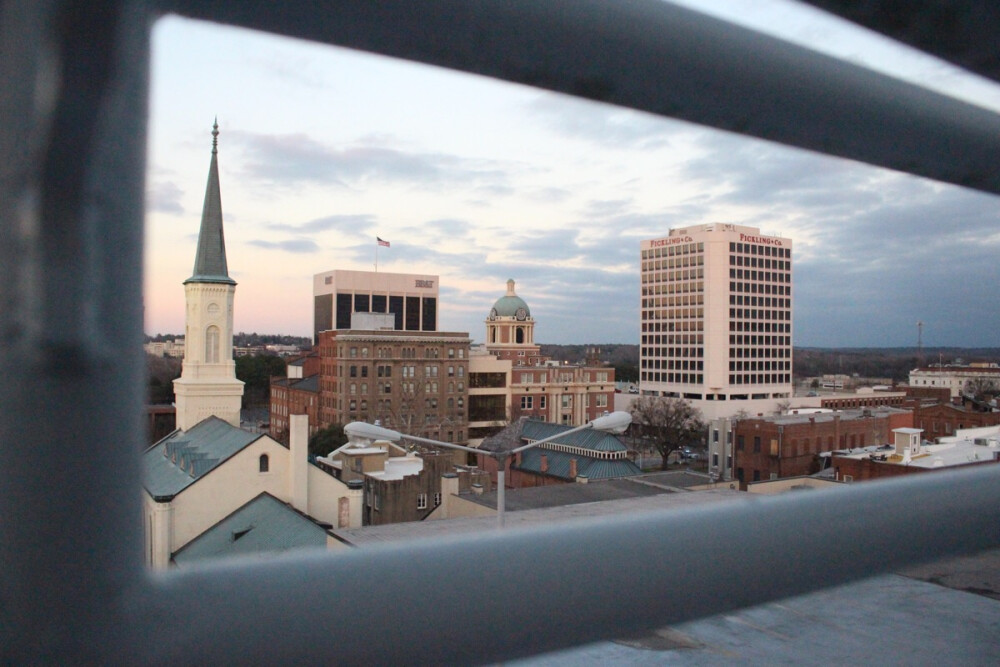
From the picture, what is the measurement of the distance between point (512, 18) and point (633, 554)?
0.75ft

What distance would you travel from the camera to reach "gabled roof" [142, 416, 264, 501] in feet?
45.8

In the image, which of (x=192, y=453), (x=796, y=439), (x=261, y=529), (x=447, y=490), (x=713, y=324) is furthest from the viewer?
(x=713, y=324)

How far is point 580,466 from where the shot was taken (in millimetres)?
20828

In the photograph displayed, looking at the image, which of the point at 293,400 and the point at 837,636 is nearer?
the point at 837,636

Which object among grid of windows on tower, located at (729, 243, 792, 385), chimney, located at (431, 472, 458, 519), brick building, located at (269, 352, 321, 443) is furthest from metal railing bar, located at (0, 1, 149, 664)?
brick building, located at (269, 352, 321, 443)

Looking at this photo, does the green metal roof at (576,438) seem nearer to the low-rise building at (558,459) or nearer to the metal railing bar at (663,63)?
the low-rise building at (558,459)

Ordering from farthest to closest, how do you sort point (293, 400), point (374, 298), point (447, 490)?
point (374, 298)
point (293, 400)
point (447, 490)

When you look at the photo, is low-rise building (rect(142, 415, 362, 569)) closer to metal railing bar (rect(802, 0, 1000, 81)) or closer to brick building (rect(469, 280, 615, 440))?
metal railing bar (rect(802, 0, 1000, 81))

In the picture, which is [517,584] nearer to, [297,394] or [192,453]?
[192,453]

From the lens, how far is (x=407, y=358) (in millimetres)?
31766

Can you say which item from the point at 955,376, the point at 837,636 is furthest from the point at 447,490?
the point at 955,376

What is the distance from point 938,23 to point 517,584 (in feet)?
1.33

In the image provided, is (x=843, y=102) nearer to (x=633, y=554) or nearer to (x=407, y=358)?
(x=633, y=554)

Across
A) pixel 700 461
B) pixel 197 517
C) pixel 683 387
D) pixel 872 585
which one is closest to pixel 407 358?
pixel 700 461
